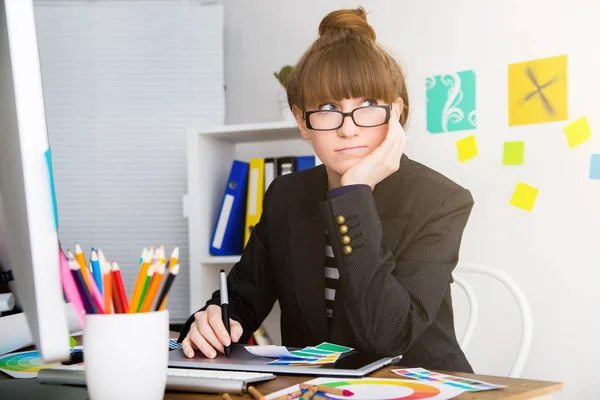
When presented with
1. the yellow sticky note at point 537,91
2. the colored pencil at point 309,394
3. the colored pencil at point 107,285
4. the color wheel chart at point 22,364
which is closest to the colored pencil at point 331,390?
the colored pencil at point 309,394

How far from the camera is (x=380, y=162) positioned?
3.97 feet

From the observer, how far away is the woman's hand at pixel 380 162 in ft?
3.82

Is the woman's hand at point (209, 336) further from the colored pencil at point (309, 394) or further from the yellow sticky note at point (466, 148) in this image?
the yellow sticky note at point (466, 148)

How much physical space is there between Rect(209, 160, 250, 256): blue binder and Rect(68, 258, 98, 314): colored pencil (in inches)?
67.7

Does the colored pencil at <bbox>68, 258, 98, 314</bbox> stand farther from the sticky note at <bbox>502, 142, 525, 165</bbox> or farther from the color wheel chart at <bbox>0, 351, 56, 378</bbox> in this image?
the sticky note at <bbox>502, 142, 525, 165</bbox>

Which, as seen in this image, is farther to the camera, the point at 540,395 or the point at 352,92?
the point at 352,92

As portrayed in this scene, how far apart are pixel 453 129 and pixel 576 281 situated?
646 millimetres

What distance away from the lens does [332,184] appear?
144 centimetres

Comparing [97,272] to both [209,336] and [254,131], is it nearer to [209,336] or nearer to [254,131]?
[209,336]

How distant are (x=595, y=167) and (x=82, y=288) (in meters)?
1.68

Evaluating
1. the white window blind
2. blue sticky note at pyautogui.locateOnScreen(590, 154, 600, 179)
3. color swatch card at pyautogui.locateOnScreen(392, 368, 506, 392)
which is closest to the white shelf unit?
the white window blind

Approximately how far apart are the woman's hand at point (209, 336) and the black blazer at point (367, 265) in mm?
121

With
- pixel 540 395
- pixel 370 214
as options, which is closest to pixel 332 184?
pixel 370 214

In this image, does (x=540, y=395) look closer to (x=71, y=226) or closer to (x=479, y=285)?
(x=479, y=285)
